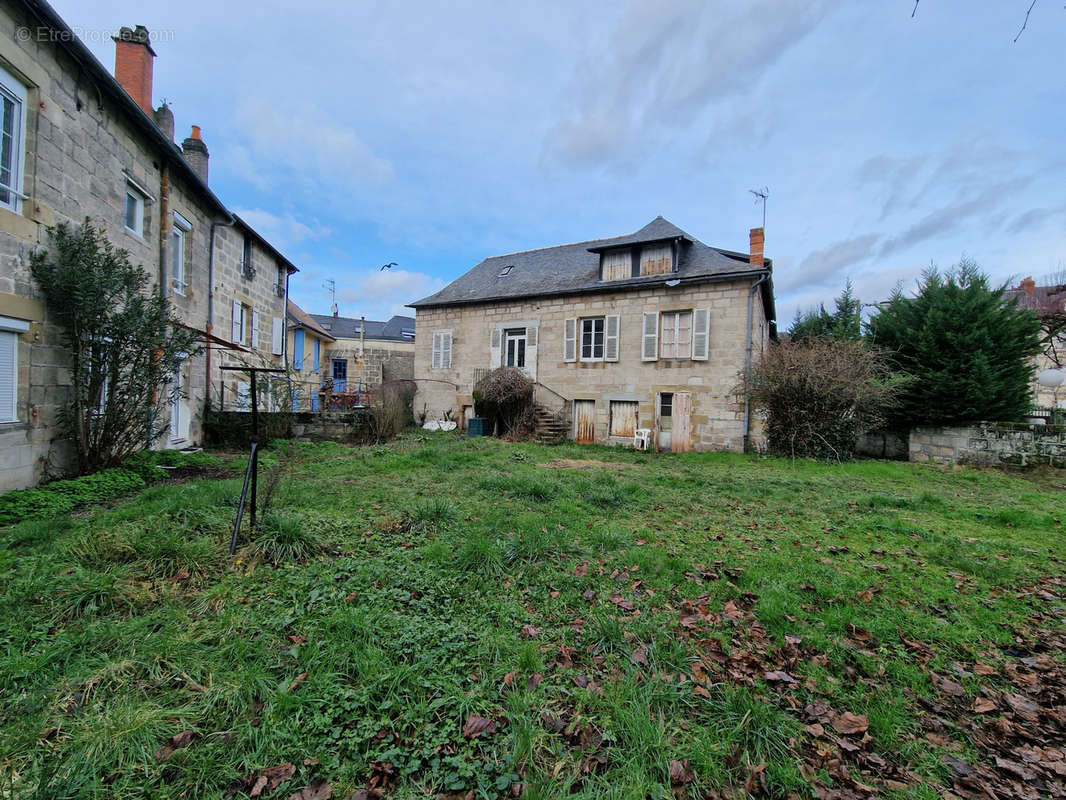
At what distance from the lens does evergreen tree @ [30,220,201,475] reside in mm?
5543

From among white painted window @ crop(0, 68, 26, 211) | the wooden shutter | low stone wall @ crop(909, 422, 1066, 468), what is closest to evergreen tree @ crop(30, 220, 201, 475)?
white painted window @ crop(0, 68, 26, 211)

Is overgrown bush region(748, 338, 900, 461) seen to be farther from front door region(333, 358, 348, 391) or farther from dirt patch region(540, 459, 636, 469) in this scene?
front door region(333, 358, 348, 391)

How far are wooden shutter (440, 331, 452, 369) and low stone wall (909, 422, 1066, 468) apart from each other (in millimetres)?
14432

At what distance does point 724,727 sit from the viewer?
210 cm

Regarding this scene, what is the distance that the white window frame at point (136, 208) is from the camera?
299 inches

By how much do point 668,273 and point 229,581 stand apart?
13.4 m

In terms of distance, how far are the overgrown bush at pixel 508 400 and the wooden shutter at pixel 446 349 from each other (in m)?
2.79

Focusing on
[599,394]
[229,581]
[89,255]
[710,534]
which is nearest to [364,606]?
[229,581]

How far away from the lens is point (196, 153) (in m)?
11.6

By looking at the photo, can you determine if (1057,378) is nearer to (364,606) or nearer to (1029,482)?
(1029,482)

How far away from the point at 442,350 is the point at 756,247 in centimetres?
1106

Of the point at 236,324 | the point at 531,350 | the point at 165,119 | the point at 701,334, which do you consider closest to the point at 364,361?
the point at 236,324

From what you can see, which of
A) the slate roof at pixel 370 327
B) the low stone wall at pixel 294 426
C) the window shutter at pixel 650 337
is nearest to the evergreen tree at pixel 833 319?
the window shutter at pixel 650 337

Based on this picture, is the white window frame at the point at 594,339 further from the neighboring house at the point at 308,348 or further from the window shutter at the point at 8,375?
the window shutter at the point at 8,375
